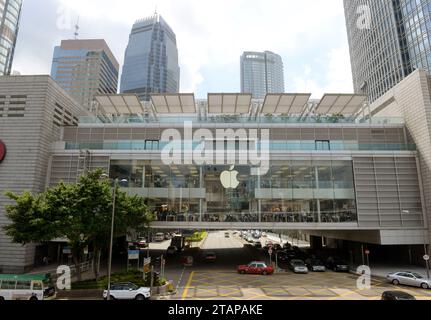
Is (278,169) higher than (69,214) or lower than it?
higher

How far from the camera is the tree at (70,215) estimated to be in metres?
25.1

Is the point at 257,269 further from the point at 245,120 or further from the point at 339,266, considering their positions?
the point at 245,120

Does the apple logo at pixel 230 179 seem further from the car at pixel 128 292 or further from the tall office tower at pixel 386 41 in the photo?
the tall office tower at pixel 386 41

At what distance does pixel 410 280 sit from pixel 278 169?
57.1ft

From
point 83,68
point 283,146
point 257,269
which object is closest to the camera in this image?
point 257,269

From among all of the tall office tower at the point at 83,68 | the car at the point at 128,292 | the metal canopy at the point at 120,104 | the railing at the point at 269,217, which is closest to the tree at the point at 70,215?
the car at the point at 128,292

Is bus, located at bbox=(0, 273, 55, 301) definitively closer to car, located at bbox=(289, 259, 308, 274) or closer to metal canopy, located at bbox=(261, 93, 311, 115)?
car, located at bbox=(289, 259, 308, 274)

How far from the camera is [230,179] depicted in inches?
1481

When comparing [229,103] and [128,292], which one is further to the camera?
[229,103]

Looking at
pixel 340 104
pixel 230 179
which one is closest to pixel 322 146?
pixel 340 104

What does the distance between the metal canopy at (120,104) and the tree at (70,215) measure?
1863 cm

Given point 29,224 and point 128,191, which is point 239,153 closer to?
point 128,191

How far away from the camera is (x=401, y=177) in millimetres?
36875
